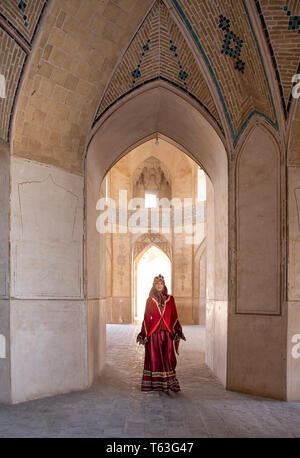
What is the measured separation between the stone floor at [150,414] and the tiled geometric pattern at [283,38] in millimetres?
4451

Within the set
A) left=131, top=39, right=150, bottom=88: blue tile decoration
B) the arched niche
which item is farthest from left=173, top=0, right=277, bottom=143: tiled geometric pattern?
left=131, top=39, right=150, bottom=88: blue tile decoration

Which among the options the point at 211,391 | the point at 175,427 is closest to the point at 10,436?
the point at 175,427

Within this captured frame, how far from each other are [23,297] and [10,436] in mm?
1954

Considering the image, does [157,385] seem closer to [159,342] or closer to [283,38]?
[159,342]

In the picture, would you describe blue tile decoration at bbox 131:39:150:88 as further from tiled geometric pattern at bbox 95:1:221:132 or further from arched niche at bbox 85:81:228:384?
arched niche at bbox 85:81:228:384

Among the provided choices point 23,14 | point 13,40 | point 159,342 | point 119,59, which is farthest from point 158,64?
point 159,342

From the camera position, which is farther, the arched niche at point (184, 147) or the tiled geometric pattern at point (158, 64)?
the arched niche at point (184, 147)

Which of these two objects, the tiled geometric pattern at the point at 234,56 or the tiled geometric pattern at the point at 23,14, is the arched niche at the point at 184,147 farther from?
the tiled geometric pattern at the point at 23,14

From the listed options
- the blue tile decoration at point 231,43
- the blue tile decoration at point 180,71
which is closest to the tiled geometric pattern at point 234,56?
the blue tile decoration at point 231,43

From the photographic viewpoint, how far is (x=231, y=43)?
593cm

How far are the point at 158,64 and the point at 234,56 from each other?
1.31 meters

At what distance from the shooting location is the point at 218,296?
7125 mm

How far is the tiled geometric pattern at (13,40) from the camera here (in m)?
4.91
